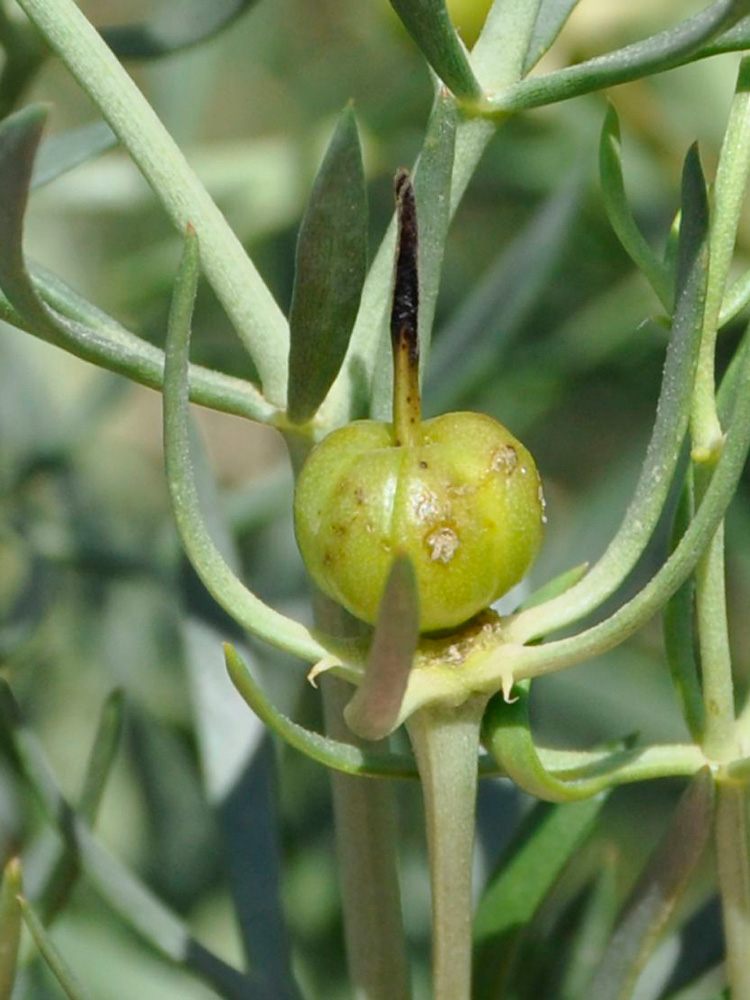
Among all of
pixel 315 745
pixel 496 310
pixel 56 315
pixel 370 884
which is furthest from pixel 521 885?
pixel 496 310

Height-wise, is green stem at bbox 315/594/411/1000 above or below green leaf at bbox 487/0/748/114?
below

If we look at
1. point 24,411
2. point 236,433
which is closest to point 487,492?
point 24,411

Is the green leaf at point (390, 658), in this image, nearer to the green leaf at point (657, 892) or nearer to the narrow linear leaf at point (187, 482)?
the narrow linear leaf at point (187, 482)

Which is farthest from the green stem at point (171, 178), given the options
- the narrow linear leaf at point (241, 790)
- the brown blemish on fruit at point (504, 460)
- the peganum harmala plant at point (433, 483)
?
the narrow linear leaf at point (241, 790)

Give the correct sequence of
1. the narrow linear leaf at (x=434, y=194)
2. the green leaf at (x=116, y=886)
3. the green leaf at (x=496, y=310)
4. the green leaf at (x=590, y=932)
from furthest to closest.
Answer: the green leaf at (x=496, y=310), the green leaf at (x=590, y=932), the green leaf at (x=116, y=886), the narrow linear leaf at (x=434, y=194)

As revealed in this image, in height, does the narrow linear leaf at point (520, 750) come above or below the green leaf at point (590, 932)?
above

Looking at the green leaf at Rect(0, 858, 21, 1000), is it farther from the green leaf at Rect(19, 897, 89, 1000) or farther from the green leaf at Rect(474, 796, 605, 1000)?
the green leaf at Rect(474, 796, 605, 1000)

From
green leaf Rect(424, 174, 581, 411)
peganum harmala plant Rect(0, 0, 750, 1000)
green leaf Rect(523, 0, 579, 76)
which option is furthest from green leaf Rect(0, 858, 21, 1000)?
green leaf Rect(424, 174, 581, 411)

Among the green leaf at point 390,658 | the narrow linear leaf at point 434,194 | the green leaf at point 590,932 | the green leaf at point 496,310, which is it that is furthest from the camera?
the green leaf at point 496,310
